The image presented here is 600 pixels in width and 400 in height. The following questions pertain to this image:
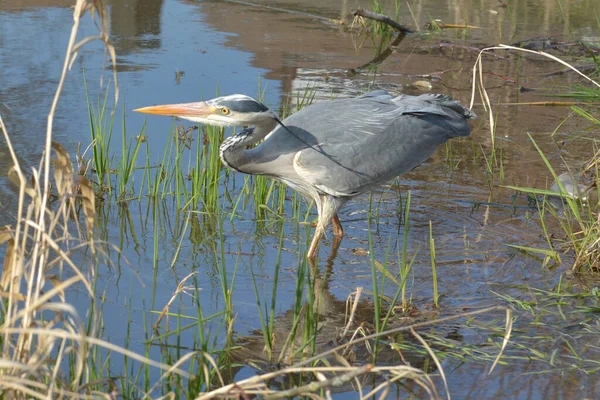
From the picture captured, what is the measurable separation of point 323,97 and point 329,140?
268cm

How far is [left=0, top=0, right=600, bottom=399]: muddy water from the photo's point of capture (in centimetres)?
413

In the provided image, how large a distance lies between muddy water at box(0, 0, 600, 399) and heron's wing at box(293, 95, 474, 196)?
32cm

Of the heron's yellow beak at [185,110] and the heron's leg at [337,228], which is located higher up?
the heron's yellow beak at [185,110]

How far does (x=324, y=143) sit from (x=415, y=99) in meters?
0.87

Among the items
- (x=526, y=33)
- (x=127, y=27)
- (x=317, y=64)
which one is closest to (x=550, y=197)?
(x=317, y=64)

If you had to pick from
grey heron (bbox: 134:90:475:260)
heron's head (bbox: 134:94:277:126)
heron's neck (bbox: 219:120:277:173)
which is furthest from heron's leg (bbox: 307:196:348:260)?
heron's head (bbox: 134:94:277:126)

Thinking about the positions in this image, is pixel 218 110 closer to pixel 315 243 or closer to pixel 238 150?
pixel 238 150

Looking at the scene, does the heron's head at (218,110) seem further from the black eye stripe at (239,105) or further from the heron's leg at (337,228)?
the heron's leg at (337,228)

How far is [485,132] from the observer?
7391mm

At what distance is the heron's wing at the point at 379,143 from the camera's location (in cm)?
513

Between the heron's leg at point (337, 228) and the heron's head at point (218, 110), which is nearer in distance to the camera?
the heron's head at point (218, 110)

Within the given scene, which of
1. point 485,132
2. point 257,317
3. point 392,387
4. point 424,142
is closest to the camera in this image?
point 392,387

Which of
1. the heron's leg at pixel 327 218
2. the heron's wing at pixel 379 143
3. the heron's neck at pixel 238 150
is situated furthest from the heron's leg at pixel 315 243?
the heron's neck at pixel 238 150

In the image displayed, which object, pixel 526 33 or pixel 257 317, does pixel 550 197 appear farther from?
pixel 526 33
